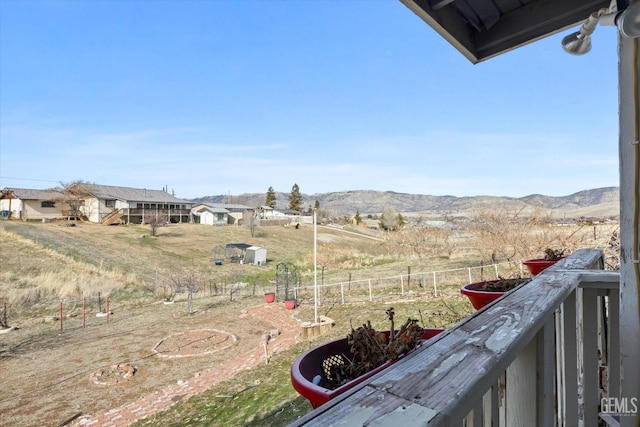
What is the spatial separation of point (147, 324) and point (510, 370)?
10399mm

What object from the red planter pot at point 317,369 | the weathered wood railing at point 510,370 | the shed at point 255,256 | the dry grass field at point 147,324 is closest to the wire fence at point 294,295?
the dry grass field at point 147,324

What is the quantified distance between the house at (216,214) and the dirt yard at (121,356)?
80.2ft

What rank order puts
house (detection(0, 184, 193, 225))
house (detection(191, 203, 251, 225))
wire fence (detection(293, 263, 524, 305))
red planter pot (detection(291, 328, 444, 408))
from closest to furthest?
red planter pot (detection(291, 328, 444, 408)), wire fence (detection(293, 263, 524, 305)), house (detection(0, 184, 193, 225)), house (detection(191, 203, 251, 225))

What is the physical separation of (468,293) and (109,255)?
19410 millimetres

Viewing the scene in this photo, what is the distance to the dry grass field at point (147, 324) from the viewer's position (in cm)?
524

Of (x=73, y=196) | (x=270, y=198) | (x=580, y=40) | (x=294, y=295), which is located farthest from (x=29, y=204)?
(x=580, y=40)

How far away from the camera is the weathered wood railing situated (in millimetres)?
392

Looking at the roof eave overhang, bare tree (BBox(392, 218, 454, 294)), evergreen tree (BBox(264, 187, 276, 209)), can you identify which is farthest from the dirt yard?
evergreen tree (BBox(264, 187, 276, 209))

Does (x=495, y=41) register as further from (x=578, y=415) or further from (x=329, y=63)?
(x=329, y=63)

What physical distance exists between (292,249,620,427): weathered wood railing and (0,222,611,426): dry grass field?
345cm

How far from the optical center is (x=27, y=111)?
2847 cm

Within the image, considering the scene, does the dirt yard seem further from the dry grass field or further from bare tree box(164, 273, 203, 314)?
bare tree box(164, 273, 203, 314)

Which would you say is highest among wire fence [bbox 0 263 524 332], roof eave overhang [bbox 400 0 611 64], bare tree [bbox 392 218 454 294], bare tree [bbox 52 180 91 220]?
bare tree [bbox 52 180 91 220]

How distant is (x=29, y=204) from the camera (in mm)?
25938
